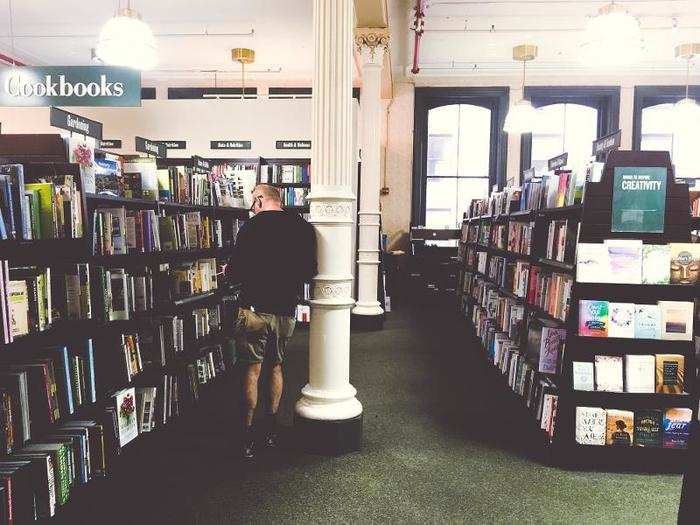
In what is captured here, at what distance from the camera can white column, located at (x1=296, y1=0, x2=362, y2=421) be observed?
3285 millimetres

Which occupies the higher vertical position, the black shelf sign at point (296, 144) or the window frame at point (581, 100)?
the window frame at point (581, 100)

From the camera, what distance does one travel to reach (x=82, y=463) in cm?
267

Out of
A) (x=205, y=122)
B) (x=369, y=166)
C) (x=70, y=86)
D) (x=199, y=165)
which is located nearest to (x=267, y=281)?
(x=70, y=86)

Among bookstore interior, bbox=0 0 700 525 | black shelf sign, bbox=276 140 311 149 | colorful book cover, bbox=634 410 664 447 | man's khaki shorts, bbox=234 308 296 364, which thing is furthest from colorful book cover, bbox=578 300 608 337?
black shelf sign, bbox=276 140 311 149

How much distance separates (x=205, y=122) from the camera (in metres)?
9.44

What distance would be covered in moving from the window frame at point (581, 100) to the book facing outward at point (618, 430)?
28.1 ft

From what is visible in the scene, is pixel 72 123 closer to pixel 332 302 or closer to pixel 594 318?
pixel 332 302

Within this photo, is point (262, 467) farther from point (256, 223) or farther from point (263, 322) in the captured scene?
point (256, 223)

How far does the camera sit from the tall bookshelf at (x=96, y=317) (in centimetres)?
262

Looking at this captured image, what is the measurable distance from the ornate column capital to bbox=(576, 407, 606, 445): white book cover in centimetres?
569

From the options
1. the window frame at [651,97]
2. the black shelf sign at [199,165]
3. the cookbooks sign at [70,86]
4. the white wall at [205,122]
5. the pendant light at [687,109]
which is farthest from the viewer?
the window frame at [651,97]

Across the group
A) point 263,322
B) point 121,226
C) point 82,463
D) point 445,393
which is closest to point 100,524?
point 82,463

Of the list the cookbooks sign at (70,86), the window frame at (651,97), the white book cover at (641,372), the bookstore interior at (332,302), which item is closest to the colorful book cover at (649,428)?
the bookstore interior at (332,302)

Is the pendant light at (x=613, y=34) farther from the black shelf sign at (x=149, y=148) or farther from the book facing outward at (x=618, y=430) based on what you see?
the black shelf sign at (x=149, y=148)
